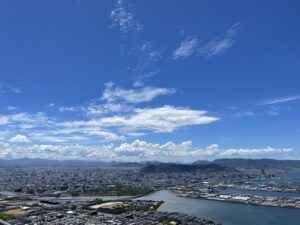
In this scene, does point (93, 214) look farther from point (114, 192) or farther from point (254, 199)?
point (114, 192)

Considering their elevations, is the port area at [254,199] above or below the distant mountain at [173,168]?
below

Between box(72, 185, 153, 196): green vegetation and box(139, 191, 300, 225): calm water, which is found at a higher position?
box(72, 185, 153, 196): green vegetation

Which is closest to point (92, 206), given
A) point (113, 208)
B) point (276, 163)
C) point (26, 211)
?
point (113, 208)

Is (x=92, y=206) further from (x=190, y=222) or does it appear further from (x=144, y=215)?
(x=190, y=222)

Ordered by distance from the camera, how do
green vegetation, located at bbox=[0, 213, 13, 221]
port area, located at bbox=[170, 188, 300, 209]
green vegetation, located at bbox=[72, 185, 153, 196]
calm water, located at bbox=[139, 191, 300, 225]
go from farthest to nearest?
green vegetation, located at bbox=[72, 185, 153, 196], port area, located at bbox=[170, 188, 300, 209], calm water, located at bbox=[139, 191, 300, 225], green vegetation, located at bbox=[0, 213, 13, 221]

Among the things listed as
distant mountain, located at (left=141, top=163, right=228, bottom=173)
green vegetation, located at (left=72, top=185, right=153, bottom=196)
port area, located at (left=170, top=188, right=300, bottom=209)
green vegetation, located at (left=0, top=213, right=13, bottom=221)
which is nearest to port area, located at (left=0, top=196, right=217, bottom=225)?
green vegetation, located at (left=0, top=213, right=13, bottom=221)

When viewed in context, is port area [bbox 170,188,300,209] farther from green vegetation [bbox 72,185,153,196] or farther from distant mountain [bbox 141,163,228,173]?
distant mountain [bbox 141,163,228,173]

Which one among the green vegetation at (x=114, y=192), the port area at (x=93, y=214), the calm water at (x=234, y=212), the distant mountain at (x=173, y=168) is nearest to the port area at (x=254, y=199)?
the calm water at (x=234, y=212)

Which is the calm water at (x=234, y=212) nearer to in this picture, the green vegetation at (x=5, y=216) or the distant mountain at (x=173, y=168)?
the green vegetation at (x=5, y=216)
